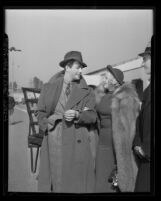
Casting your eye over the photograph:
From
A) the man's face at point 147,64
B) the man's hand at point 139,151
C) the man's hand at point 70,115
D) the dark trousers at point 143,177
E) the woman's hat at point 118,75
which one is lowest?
the dark trousers at point 143,177

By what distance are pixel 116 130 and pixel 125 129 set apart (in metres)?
0.10

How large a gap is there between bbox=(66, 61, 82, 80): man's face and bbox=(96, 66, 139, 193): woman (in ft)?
0.88

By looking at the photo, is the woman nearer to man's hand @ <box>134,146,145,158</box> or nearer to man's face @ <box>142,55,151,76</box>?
man's hand @ <box>134,146,145,158</box>

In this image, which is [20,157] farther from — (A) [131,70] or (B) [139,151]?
(A) [131,70]

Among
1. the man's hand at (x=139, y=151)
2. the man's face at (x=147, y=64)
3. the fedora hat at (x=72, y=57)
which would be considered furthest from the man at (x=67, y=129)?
the man's face at (x=147, y=64)

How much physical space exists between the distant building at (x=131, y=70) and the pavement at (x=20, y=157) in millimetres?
880

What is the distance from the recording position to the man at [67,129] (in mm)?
4652

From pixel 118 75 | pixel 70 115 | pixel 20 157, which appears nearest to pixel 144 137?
pixel 118 75

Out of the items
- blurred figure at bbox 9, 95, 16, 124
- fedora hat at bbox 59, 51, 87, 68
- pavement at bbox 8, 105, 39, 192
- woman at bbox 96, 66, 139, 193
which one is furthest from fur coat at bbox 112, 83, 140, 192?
blurred figure at bbox 9, 95, 16, 124

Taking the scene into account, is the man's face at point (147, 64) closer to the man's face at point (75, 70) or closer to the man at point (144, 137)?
the man at point (144, 137)

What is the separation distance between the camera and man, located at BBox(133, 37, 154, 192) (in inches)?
183
